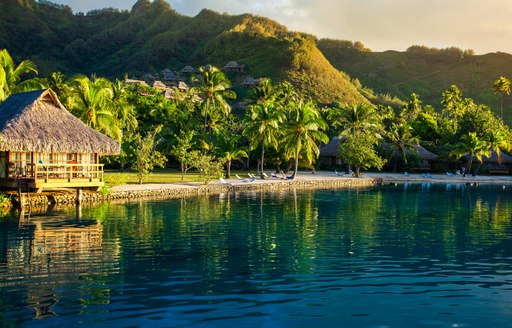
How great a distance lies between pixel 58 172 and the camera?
82.6 feet

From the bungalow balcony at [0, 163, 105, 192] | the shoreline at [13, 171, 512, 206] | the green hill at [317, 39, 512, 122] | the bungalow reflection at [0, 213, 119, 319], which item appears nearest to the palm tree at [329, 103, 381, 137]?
the shoreline at [13, 171, 512, 206]

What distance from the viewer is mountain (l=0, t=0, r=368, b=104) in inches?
4491

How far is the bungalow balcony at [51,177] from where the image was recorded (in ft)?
81.5

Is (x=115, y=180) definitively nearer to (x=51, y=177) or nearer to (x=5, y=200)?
(x=51, y=177)

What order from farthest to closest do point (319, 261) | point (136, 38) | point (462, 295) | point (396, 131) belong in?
point (136, 38)
point (396, 131)
point (319, 261)
point (462, 295)

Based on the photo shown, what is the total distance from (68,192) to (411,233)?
62.9 feet

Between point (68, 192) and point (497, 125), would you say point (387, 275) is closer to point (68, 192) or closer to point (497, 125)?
point (68, 192)

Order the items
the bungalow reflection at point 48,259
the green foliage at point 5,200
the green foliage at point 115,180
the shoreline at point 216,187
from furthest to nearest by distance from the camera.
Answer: the green foliage at point 115,180
the shoreline at point 216,187
the green foliage at point 5,200
the bungalow reflection at point 48,259

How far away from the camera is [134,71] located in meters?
132

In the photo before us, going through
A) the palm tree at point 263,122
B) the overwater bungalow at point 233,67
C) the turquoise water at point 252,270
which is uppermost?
the overwater bungalow at point 233,67

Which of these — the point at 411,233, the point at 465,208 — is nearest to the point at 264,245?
the point at 411,233

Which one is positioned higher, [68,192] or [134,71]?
[134,71]

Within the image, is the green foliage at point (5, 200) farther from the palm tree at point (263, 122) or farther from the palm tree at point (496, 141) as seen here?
the palm tree at point (496, 141)

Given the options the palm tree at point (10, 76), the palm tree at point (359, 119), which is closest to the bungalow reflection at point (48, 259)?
the palm tree at point (10, 76)
